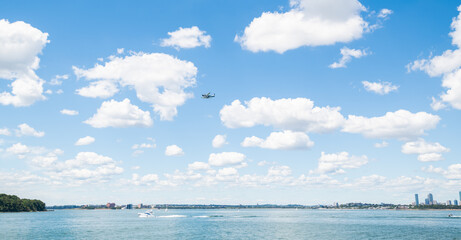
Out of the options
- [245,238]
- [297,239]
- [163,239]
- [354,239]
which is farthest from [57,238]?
[354,239]

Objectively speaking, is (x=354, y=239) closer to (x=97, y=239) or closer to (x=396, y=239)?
(x=396, y=239)

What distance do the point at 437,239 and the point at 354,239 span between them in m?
23.1

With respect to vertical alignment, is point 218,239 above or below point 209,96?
below

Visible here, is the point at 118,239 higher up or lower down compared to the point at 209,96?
lower down

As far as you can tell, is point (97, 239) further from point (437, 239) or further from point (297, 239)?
point (437, 239)

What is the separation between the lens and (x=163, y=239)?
106688mm

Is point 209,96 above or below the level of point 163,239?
above

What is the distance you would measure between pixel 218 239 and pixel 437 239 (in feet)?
200

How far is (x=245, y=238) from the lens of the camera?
352 feet

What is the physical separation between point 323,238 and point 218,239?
98.0ft

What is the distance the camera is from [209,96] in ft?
335

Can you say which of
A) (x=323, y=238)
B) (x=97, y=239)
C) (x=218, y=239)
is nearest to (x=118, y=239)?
(x=97, y=239)

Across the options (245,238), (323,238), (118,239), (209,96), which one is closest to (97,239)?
(118,239)

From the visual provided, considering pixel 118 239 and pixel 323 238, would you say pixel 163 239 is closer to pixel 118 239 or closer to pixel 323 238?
pixel 118 239
